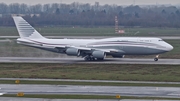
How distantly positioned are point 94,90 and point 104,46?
93.2 ft

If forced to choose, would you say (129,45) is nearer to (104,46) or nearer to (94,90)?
(104,46)

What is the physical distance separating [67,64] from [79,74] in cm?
1089

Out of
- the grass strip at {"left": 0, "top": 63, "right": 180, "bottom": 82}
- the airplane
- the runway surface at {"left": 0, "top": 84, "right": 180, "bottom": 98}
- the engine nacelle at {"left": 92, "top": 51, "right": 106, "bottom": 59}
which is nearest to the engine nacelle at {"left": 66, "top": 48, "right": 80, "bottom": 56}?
the airplane

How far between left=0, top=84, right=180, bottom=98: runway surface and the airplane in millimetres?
25189

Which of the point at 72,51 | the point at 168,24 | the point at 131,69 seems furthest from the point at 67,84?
the point at 168,24

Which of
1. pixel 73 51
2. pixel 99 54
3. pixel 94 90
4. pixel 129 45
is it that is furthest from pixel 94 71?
pixel 94 90

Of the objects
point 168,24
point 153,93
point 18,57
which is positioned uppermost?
point 153,93

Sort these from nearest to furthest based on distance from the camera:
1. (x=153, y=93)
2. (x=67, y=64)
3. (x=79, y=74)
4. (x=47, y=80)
Result: (x=153, y=93) < (x=47, y=80) < (x=79, y=74) < (x=67, y=64)

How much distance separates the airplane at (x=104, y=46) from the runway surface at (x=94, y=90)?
25189 millimetres

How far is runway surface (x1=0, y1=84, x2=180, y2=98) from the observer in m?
40.2

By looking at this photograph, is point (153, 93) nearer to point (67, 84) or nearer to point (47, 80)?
point (67, 84)

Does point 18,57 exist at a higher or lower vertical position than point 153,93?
lower

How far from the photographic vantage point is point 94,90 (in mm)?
42031

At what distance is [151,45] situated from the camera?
226 feet
